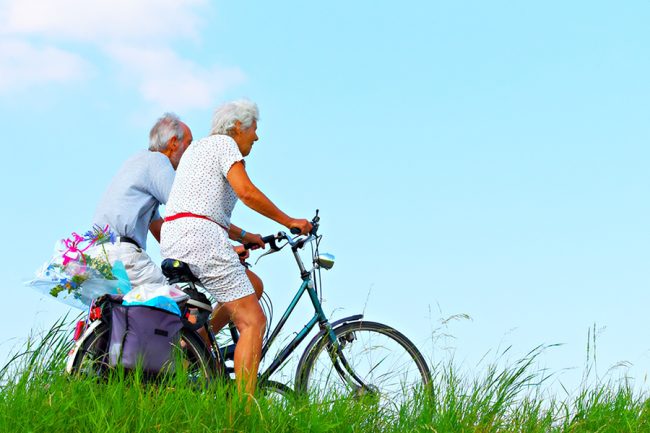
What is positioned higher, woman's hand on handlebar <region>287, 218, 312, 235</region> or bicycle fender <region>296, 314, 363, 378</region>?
woman's hand on handlebar <region>287, 218, 312, 235</region>

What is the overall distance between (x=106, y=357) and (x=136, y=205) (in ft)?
4.63

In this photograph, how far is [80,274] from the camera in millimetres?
4551

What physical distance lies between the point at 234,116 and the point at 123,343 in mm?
1645

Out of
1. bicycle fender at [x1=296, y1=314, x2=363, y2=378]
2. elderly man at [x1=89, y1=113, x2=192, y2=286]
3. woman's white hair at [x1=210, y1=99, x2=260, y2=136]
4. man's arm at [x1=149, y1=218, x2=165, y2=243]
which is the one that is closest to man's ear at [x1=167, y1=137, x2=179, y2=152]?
elderly man at [x1=89, y1=113, x2=192, y2=286]

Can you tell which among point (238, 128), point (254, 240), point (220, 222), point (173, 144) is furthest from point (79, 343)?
point (173, 144)

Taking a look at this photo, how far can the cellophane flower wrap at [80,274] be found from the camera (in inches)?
179

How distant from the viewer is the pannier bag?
389 centimetres

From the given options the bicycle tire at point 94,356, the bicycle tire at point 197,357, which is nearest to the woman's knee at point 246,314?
the bicycle tire at point 197,357

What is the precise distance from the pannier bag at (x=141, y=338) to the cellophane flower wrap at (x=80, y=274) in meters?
0.61

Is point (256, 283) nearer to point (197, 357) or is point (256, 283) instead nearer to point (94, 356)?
point (197, 357)

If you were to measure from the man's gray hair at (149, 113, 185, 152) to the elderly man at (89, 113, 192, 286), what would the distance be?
0.13 meters

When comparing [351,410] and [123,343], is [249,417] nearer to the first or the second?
[351,410]

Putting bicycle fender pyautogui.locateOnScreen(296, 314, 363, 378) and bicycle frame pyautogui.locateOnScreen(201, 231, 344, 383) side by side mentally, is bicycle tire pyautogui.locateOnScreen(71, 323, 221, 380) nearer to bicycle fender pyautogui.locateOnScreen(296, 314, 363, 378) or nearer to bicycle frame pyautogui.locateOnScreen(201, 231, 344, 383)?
bicycle frame pyautogui.locateOnScreen(201, 231, 344, 383)

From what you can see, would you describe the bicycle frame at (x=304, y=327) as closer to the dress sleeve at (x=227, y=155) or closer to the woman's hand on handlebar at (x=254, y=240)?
the woman's hand on handlebar at (x=254, y=240)
